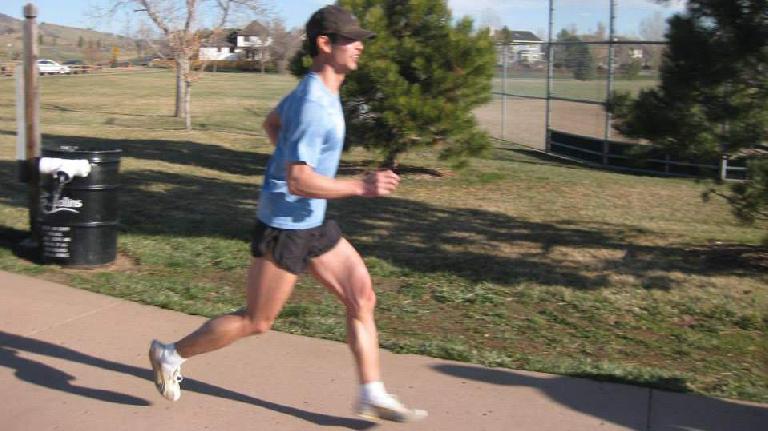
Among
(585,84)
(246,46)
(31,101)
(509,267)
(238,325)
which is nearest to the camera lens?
(238,325)

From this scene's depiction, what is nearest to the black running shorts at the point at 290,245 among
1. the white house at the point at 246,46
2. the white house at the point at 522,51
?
the white house at the point at 522,51

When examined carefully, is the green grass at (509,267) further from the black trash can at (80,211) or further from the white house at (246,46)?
the white house at (246,46)

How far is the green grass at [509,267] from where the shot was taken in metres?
5.55

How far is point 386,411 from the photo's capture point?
402cm

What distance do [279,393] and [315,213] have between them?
3.84 feet

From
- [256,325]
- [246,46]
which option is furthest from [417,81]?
[246,46]

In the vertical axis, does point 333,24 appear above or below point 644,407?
above

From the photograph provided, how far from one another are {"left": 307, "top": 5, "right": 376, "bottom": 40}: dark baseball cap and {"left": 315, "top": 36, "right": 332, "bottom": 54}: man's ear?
0.07 ft

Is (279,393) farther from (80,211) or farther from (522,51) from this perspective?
(522,51)

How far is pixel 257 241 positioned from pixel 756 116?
4617mm

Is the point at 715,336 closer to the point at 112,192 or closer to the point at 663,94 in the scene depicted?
the point at 663,94

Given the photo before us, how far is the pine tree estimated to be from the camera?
1227 centimetres

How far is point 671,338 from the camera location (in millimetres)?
5832

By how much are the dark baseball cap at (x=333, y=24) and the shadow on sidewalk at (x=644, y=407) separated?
6.70 feet
